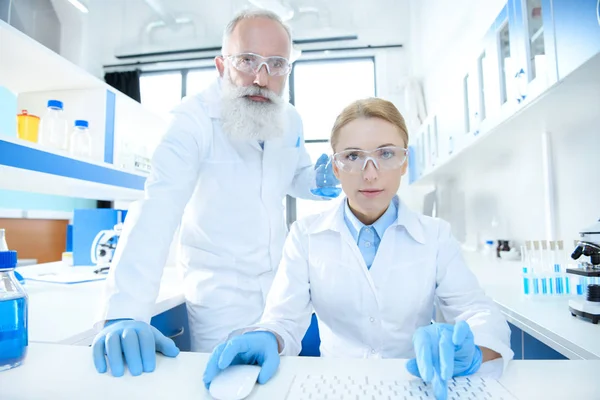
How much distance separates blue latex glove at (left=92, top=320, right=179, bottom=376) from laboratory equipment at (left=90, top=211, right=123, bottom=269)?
4.52ft

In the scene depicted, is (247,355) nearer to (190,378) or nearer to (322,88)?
(190,378)

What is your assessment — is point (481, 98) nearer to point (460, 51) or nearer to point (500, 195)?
point (500, 195)

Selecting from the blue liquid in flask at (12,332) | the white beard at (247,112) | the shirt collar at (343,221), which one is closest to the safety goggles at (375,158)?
the shirt collar at (343,221)

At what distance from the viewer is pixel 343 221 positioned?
3.73 ft

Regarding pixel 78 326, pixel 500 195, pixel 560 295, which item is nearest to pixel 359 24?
pixel 500 195

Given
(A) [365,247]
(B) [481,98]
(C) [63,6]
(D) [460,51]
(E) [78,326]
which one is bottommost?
(E) [78,326]

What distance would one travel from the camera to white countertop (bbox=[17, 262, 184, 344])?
955mm

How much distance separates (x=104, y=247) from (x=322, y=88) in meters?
3.88

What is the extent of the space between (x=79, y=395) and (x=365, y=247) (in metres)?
0.77

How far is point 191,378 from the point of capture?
2.08 feet

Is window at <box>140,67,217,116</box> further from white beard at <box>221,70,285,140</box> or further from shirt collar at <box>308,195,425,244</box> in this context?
shirt collar at <box>308,195,425,244</box>

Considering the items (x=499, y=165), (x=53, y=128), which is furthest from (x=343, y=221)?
(x=499, y=165)

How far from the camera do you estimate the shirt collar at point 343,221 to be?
109 centimetres

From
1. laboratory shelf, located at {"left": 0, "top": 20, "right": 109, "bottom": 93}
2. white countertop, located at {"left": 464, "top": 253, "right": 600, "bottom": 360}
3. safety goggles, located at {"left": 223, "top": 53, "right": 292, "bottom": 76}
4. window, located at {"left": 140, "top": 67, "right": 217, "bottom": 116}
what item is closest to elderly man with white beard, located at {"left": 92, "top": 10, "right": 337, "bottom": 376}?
safety goggles, located at {"left": 223, "top": 53, "right": 292, "bottom": 76}
